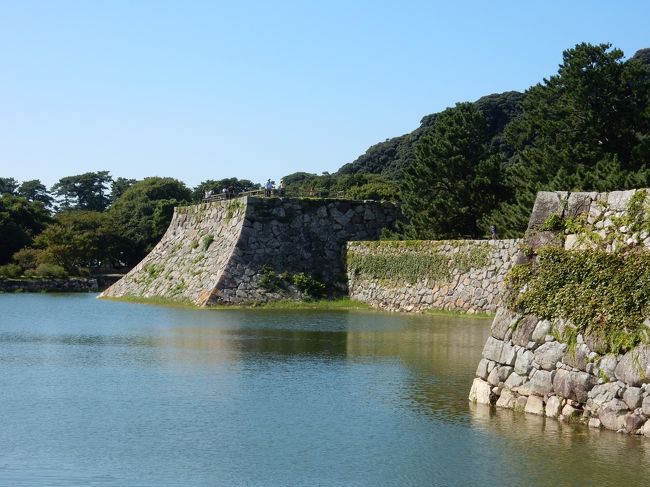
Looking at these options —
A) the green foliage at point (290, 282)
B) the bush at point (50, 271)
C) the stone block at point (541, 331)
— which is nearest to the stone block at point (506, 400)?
the stone block at point (541, 331)

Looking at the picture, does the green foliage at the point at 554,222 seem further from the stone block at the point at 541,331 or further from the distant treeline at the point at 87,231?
the distant treeline at the point at 87,231

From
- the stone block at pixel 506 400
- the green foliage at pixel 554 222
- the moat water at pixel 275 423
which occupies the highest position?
the green foliage at pixel 554 222

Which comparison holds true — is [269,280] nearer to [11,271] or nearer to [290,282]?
[290,282]

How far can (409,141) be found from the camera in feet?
274

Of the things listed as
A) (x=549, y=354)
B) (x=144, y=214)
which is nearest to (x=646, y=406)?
(x=549, y=354)

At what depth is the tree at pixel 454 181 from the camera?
1457 inches

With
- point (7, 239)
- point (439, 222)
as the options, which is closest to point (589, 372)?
point (439, 222)

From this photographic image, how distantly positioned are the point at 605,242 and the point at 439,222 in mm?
24364

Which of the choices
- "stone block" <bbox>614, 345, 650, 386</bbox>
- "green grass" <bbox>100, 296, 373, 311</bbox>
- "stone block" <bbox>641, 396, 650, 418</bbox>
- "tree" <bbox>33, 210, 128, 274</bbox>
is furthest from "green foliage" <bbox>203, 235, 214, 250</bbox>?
"stone block" <bbox>641, 396, 650, 418</bbox>

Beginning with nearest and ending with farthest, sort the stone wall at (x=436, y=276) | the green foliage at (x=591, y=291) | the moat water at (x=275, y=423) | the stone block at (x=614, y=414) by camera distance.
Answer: the moat water at (x=275, y=423)
the stone block at (x=614, y=414)
the green foliage at (x=591, y=291)
the stone wall at (x=436, y=276)

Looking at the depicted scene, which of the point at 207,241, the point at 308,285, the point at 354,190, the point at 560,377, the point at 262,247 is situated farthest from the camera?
the point at 354,190

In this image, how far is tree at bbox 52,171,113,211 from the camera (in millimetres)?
108500

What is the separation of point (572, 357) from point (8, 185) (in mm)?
111792

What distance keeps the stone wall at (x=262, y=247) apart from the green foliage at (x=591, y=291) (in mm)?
23143
